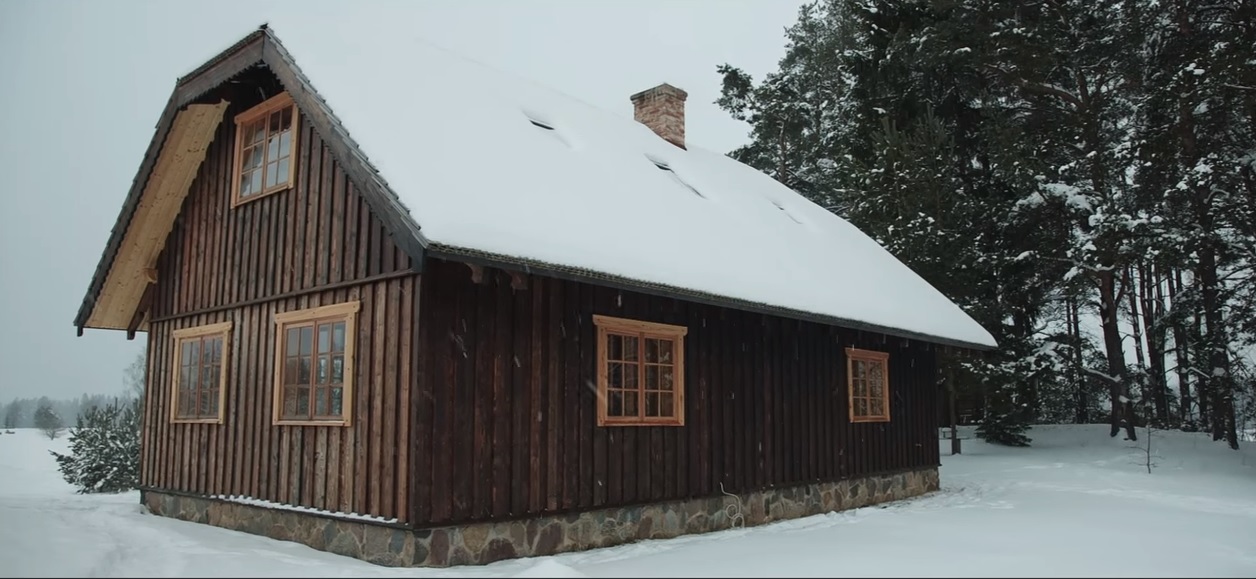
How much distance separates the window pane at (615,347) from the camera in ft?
32.2

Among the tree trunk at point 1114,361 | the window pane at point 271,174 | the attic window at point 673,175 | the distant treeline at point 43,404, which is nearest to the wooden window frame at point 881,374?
the attic window at point 673,175

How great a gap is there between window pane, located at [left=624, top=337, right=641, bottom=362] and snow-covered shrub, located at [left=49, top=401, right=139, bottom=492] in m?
11.3

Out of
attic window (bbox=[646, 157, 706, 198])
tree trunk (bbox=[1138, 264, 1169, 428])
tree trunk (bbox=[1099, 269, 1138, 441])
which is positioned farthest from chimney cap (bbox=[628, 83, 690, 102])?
tree trunk (bbox=[1138, 264, 1169, 428])

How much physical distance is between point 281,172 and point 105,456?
32.9ft

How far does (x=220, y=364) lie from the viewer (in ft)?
35.0

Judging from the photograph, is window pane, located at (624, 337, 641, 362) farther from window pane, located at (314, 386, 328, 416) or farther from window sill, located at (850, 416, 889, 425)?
window sill, located at (850, 416, 889, 425)

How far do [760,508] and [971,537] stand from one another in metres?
2.58

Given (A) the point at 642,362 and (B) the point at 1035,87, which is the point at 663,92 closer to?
(A) the point at 642,362

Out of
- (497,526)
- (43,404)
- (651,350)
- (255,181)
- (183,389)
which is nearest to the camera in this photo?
(497,526)

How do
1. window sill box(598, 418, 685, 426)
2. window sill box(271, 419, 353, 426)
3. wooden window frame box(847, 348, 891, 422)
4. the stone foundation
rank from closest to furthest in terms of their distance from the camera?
the stone foundation, window sill box(271, 419, 353, 426), window sill box(598, 418, 685, 426), wooden window frame box(847, 348, 891, 422)

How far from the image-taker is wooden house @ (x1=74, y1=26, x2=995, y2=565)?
8.23 metres

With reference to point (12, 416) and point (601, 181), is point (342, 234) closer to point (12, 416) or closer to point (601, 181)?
point (601, 181)

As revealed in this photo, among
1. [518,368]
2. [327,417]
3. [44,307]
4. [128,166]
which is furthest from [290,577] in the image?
[128,166]

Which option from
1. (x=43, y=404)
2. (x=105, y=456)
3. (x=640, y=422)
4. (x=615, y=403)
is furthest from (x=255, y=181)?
(x=43, y=404)
